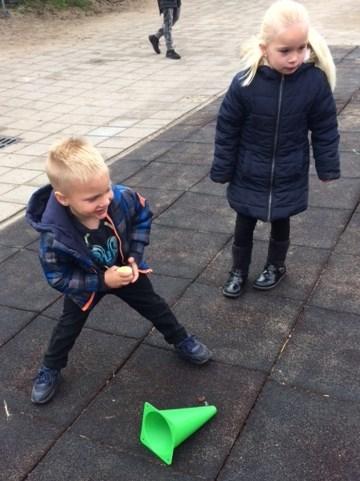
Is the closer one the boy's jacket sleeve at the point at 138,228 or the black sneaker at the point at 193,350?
the boy's jacket sleeve at the point at 138,228

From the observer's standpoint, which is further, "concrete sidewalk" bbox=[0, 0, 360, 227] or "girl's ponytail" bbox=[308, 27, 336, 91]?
"concrete sidewalk" bbox=[0, 0, 360, 227]

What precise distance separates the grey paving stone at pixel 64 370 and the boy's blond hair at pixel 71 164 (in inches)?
41.4

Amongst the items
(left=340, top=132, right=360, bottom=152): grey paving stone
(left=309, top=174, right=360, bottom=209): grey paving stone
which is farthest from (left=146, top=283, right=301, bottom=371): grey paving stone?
(left=340, top=132, right=360, bottom=152): grey paving stone

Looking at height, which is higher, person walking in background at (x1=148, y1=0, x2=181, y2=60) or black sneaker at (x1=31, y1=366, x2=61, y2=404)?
black sneaker at (x1=31, y1=366, x2=61, y2=404)

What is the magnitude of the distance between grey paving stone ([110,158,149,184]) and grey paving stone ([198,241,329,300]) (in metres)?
1.74

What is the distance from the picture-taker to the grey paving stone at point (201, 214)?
4551 mm

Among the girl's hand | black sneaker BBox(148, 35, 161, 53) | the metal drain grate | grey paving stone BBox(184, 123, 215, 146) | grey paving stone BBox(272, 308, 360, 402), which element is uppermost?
the girl's hand

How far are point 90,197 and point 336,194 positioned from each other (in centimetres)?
292

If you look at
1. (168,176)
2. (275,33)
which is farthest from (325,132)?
(168,176)

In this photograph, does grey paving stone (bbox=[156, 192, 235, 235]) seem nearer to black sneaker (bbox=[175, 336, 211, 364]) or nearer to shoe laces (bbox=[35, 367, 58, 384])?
black sneaker (bbox=[175, 336, 211, 364])

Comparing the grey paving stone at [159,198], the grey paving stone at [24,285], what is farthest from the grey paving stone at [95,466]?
the grey paving stone at [159,198]

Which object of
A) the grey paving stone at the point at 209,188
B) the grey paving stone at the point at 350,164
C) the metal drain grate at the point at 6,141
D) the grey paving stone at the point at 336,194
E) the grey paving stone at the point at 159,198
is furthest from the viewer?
the metal drain grate at the point at 6,141

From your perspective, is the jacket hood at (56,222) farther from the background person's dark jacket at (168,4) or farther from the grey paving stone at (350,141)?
the background person's dark jacket at (168,4)

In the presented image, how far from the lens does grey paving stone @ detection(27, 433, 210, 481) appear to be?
2443 mm
